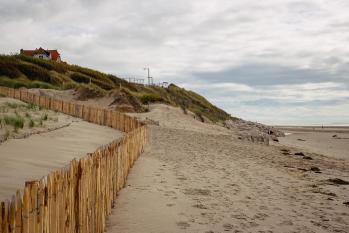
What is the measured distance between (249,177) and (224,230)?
497cm

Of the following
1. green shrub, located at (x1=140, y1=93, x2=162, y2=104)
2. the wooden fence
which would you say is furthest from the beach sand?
green shrub, located at (x1=140, y1=93, x2=162, y2=104)

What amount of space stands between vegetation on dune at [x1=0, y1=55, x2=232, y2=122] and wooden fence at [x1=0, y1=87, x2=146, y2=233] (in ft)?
90.0

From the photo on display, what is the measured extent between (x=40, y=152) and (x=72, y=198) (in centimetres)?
718

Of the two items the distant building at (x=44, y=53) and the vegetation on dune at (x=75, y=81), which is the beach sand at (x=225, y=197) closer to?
the vegetation on dune at (x=75, y=81)

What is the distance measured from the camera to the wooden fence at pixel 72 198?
10.2 feet

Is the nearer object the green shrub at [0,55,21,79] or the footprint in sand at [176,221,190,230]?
the footprint in sand at [176,221,190,230]

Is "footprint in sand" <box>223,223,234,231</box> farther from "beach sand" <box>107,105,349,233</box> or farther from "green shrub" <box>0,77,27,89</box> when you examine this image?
"green shrub" <box>0,77,27,89</box>

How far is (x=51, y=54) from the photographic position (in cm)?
7825

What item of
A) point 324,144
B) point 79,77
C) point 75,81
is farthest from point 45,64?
point 324,144

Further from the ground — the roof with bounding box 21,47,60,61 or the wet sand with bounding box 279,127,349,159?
the roof with bounding box 21,47,60,61

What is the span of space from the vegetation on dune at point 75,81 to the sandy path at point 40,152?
17684 millimetres

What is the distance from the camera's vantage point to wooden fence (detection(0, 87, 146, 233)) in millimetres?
3119

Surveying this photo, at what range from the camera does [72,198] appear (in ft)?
14.6

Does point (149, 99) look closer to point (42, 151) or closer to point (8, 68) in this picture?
point (8, 68)
